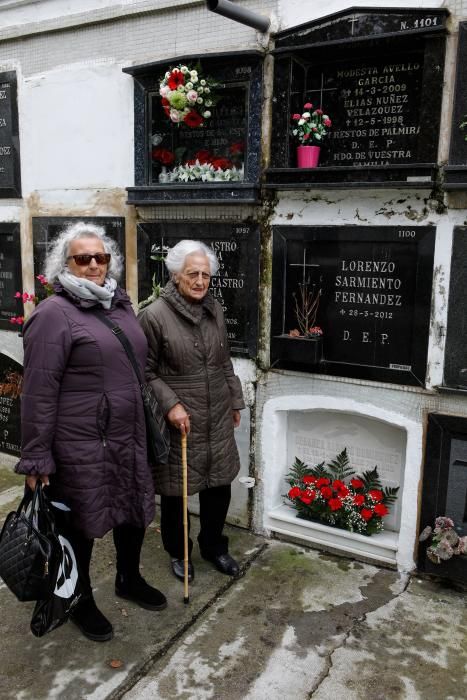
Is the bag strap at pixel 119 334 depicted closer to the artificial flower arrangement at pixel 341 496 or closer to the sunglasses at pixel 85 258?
the sunglasses at pixel 85 258

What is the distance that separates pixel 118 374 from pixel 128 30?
277 centimetres

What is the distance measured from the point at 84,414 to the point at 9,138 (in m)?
3.28

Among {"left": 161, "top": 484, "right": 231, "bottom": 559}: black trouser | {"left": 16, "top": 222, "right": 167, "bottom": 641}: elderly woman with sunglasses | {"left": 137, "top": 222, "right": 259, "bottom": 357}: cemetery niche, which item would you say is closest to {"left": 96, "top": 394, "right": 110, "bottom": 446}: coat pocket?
{"left": 16, "top": 222, "right": 167, "bottom": 641}: elderly woman with sunglasses

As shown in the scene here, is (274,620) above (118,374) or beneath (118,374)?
beneath

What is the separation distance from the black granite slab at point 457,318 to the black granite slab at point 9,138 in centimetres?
347

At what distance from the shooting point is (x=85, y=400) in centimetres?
273

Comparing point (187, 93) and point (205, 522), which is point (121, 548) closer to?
point (205, 522)

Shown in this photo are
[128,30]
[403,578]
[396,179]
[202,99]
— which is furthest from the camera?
[128,30]

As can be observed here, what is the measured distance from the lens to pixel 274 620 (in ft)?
10.5

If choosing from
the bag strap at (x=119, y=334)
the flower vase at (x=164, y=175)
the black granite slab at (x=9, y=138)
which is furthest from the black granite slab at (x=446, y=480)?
the black granite slab at (x=9, y=138)

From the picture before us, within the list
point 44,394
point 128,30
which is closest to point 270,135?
point 128,30

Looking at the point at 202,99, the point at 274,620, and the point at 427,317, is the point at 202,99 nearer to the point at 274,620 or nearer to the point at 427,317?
the point at 427,317

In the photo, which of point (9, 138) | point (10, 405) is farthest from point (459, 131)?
point (10, 405)

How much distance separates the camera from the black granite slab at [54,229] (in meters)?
4.57
